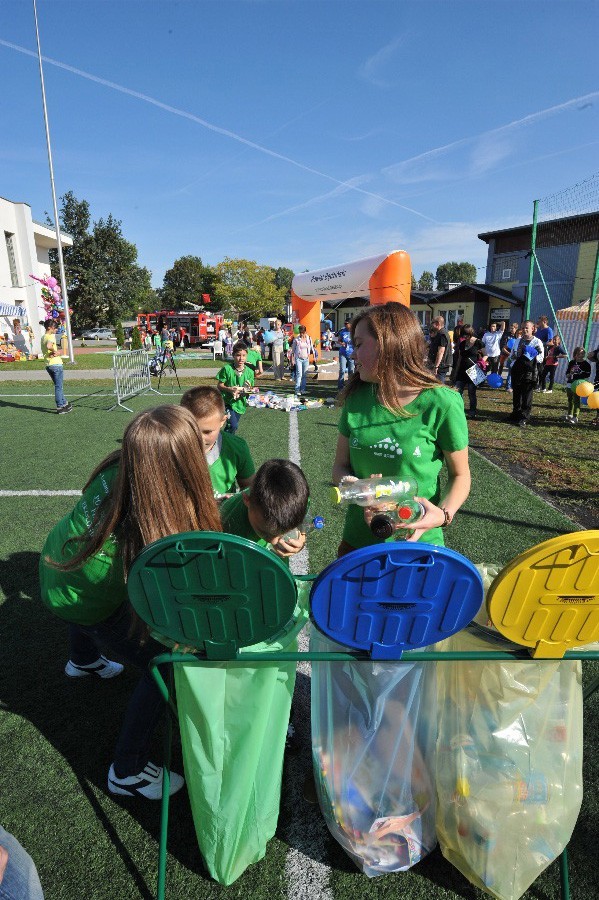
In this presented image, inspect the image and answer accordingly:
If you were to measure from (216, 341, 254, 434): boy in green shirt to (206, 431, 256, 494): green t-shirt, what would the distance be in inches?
148

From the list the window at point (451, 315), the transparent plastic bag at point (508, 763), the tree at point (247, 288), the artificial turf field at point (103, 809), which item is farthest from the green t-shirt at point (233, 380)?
the tree at point (247, 288)

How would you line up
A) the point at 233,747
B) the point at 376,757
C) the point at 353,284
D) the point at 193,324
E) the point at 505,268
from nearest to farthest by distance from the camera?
the point at 233,747 < the point at 376,757 < the point at 353,284 < the point at 505,268 < the point at 193,324

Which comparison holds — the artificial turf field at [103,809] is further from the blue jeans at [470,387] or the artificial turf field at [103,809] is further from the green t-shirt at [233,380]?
the blue jeans at [470,387]

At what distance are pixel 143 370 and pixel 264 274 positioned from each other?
49.6 m

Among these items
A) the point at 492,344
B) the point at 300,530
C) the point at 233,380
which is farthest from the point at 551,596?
the point at 492,344

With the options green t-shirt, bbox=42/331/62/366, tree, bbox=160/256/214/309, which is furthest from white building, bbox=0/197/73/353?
tree, bbox=160/256/214/309

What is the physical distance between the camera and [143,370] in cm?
1322

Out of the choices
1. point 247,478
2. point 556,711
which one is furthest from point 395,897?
point 247,478

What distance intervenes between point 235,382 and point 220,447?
3972mm

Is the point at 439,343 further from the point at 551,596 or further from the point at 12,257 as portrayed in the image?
the point at 12,257

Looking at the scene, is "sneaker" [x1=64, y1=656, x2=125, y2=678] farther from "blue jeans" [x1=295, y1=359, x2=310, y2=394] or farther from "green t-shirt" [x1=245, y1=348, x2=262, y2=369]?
"blue jeans" [x1=295, y1=359, x2=310, y2=394]

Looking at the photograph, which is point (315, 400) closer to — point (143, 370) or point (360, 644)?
point (143, 370)

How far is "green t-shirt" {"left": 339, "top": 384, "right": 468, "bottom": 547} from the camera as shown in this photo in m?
1.94

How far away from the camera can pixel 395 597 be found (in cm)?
127
